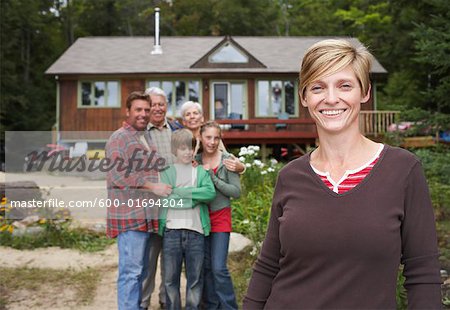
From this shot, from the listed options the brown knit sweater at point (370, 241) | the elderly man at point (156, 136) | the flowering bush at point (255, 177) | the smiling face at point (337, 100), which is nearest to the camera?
the brown knit sweater at point (370, 241)

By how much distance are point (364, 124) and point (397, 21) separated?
307 inches

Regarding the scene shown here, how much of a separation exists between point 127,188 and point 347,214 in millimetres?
2868

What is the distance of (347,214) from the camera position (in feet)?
5.52

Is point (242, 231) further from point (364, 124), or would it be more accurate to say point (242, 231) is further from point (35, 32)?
point (35, 32)

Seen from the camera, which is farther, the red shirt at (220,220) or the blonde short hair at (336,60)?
the red shirt at (220,220)

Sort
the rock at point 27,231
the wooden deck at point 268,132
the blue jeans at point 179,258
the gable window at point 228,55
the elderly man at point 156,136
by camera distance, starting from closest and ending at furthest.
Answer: the blue jeans at point 179,258 < the elderly man at point 156,136 < the rock at point 27,231 < the wooden deck at point 268,132 < the gable window at point 228,55

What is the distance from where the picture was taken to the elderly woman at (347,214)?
1668mm

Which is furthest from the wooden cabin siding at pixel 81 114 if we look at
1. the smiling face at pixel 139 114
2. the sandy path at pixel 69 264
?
the smiling face at pixel 139 114

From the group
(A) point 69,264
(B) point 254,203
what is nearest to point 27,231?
(A) point 69,264

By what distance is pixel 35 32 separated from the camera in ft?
119

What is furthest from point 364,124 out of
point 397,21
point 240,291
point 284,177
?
point 284,177

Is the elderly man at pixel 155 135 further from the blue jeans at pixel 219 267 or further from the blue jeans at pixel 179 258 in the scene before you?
the blue jeans at pixel 219 267

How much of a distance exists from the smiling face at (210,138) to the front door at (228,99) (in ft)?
51.5

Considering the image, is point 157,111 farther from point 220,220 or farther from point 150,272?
point 150,272
